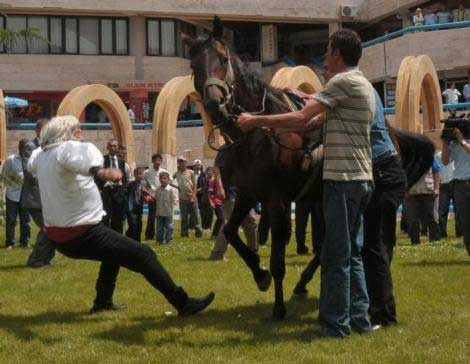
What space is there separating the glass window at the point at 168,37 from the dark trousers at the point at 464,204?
130 ft

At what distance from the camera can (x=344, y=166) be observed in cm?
652

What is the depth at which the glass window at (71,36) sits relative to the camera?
47.9 m

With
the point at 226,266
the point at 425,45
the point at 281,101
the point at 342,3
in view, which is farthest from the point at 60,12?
the point at 281,101

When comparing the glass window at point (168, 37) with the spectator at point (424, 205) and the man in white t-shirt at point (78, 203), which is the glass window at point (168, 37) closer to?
the spectator at point (424, 205)

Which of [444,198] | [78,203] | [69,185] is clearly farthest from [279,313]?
[444,198]

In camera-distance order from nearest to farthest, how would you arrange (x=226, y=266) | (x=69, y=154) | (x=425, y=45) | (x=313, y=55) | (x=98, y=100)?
(x=69, y=154)
(x=226, y=266)
(x=98, y=100)
(x=425, y=45)
(x=313, y=55)

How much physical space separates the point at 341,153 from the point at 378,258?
1163mm

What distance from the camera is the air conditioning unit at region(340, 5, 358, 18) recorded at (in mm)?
48000

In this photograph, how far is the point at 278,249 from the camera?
298 inches

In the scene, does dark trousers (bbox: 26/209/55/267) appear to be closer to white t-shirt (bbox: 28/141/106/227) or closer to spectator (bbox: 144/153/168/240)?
white t-shirt (bbox: 28/141/106/227)

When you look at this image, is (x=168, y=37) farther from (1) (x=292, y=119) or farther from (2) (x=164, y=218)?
(1) (x=292, y=119)

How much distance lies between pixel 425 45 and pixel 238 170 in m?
33.9

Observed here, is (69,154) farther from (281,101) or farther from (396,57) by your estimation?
(396,57)

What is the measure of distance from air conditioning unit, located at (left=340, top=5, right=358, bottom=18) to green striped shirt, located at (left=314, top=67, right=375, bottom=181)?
42.7 metres
